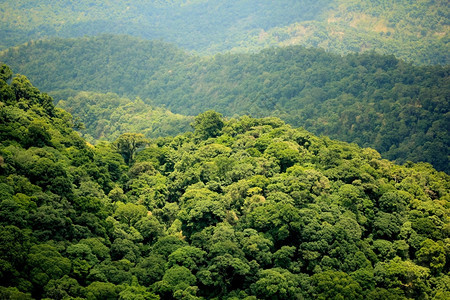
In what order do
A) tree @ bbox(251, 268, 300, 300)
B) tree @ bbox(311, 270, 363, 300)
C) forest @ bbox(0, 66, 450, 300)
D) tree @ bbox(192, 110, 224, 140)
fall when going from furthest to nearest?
tree @ bbox(192, 110, 224, 140) → tree @ bbox(311, 270, 363, 300) → tree @ bbox(251, 268, 300, 300) → forest @ bbox(0, 66, 450, 300)

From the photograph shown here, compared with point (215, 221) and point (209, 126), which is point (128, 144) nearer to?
point (209, 126)

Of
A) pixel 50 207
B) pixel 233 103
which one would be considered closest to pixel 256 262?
pixel 50 207

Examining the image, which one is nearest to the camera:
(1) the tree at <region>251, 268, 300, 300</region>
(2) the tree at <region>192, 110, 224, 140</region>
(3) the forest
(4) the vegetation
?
(3) the forest

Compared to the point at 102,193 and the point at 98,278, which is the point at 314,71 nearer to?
→ the point at 102,193

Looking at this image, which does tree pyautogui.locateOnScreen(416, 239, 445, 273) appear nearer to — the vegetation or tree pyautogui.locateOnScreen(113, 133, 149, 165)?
tree pyautogui.locateOnScreen(113, 133, 149, 165)

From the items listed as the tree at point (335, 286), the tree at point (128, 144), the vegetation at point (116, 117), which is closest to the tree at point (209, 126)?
the tree at point (128, 144)

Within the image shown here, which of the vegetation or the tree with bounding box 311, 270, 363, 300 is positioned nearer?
the tree with bounding box 311, 270, 363, 300

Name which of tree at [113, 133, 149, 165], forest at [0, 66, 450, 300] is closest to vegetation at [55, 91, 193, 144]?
tree at [113, 133, 149, 165]
